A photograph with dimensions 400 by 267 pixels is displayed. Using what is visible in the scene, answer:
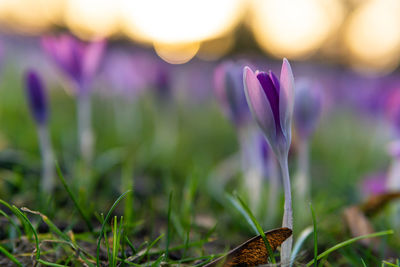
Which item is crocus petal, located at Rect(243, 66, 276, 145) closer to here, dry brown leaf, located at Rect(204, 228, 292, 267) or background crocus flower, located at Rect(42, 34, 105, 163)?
dry brown leaf, located at Rect(204, 228, 292, 267)

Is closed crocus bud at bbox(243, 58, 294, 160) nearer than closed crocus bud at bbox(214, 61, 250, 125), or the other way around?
closed crocus bud at bbox(243, 58, 294, 160)

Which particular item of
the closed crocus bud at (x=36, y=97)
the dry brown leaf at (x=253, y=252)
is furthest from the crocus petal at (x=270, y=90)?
the closed crocus bud at (x=36, y=97)

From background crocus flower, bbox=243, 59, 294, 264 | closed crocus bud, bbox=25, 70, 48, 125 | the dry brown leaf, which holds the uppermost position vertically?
background crocus flower, bbox=243, 59, 294, 264

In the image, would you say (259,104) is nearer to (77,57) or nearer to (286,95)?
(286,95)

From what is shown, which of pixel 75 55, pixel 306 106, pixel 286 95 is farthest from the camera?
pixel 75 55

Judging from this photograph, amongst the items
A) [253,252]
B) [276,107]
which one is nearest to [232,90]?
[276,107]

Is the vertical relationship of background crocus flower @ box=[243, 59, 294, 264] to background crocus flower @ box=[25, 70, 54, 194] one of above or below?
above

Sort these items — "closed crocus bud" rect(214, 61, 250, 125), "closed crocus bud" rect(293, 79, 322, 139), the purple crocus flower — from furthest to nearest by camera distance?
the purple crocus flower, "closed crocus bud" rect(293, 79, 322, 139), "closed crocus bud" rect(214, 61, 250, 125)

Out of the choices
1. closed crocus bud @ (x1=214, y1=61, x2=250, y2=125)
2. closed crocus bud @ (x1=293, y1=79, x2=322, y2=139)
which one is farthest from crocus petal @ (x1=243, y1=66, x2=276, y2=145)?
closed crocus bud @ (x1=293, y1=79, x2=322, y2=139)
